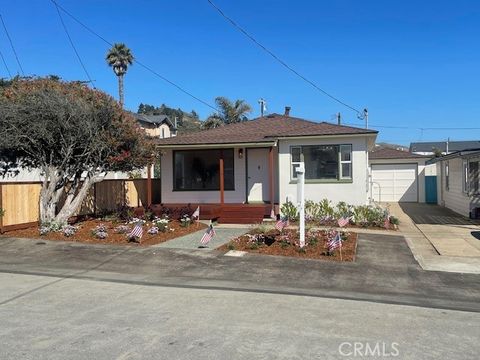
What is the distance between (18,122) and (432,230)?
12925 mm

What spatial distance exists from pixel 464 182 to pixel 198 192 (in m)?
10.8

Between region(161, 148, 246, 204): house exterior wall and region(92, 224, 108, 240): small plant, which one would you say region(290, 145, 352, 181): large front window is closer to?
region(161, 148, 246, 204): house exterior wall

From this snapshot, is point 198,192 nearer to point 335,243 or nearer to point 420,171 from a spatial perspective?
point 335,243

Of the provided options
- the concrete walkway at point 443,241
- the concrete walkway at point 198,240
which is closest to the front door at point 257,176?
the concrete walkway at point 198,240

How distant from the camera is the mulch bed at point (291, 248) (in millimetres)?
10930

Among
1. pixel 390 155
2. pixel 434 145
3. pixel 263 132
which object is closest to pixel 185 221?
pixel 263 132

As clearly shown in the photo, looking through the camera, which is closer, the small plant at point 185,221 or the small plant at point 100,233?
the small plant at point 100,233

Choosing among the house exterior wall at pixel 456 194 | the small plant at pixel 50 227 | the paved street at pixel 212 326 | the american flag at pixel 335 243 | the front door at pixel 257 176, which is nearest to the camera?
the paved street at pixel 212 326

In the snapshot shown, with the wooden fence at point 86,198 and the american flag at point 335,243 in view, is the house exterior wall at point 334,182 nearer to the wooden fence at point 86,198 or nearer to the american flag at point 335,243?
A: the wooden fence at point 86,198

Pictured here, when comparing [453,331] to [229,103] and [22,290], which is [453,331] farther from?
[229,103]

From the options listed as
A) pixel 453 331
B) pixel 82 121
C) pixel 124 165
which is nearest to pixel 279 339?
pixel 453 331

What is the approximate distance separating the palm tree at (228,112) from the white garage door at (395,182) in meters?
15.7

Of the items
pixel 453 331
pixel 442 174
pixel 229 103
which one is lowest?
pixel 453 331

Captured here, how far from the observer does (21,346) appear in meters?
5.08
